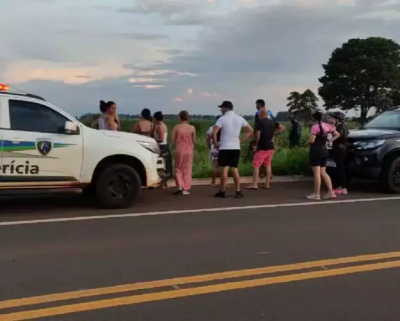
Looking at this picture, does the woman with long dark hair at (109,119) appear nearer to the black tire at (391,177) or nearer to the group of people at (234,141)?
the group of people at (234,141)

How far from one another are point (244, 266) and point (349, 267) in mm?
1054

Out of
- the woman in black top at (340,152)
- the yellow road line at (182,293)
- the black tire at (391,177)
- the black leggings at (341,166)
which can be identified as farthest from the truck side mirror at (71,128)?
the black tire at (391,177)

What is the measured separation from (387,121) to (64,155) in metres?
7.24

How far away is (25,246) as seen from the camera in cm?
665

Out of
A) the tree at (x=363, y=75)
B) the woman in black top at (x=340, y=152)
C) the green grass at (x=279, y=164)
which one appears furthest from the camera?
the tree at (x=363, y=75)

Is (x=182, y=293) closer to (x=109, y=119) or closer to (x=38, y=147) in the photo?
(x=38, y=147)

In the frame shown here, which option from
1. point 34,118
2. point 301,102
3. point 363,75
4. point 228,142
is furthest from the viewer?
point 363,75

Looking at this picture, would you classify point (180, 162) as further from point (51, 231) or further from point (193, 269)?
point (193, 269)

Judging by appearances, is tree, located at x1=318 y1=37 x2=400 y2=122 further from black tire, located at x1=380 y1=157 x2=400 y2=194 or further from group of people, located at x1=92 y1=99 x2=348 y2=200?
group of people, located at x1=92 y1=99 x2=348 y2=200

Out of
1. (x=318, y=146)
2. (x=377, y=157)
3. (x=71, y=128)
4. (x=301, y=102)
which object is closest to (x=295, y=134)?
(x=377, y=157)

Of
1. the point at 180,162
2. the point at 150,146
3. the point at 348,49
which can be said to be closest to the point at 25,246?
the point at 150,146

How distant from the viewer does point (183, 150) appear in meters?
11.0

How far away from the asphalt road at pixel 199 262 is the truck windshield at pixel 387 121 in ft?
10.4

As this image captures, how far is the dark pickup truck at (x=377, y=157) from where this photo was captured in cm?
1152
